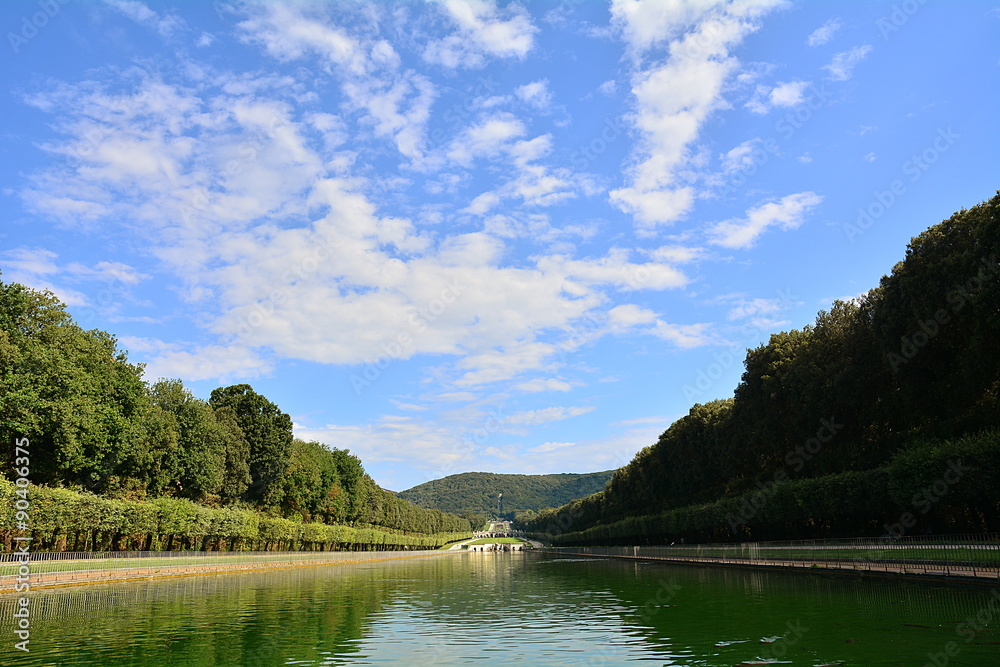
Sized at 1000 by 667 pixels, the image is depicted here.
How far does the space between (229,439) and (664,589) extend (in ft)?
194

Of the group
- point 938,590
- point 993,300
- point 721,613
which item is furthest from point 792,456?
point 721,613

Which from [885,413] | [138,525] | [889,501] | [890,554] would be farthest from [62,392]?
[885,413]

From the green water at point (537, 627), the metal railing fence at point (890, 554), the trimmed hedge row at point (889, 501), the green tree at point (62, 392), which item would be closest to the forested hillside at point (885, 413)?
the trimmed hedge row at point (889, 501)

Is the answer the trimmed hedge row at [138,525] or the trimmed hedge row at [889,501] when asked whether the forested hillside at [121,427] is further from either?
the trimmed hedge row at [889,501]

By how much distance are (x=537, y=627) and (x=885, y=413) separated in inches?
1467

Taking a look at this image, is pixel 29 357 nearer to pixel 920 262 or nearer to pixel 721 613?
pixel 721 613

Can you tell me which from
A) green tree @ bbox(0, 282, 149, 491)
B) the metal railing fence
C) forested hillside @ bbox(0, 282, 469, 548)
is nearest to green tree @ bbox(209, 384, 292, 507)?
forested hillside @ bbox(0, 282, 469, 548)

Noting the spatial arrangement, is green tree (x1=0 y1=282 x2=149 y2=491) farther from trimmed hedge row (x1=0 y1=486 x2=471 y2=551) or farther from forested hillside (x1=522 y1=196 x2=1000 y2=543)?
forested hillside (x1=522 y1=196 x2=1000 y2=543)

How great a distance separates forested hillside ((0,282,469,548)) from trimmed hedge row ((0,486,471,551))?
137 inches

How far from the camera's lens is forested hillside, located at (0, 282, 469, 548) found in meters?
46.1
